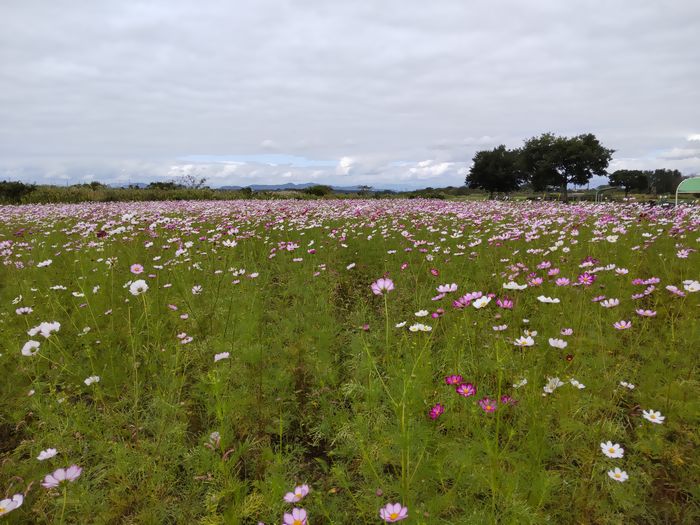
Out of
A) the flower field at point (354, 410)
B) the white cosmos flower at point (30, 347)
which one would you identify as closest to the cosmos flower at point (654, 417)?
the flower field at point (354, 410)

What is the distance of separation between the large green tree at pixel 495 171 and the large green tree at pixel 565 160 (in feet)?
20.9

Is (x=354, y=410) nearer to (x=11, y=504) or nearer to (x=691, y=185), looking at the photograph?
(x=11, y=504)

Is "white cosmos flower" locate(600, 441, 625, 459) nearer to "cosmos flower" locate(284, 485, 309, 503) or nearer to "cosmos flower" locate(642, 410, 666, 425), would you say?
"cosmos flower" locate(642, 410, 666, 425)

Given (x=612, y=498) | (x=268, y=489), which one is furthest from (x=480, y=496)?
(x=268, y=489)

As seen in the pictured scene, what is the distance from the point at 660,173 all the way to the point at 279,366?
12748 cm

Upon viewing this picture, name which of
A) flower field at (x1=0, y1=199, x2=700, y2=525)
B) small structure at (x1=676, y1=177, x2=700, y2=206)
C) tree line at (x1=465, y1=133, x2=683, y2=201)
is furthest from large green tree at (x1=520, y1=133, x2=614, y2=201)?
flower field at (x1=0, y1=199, x2=700, y2=525)

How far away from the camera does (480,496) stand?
2.04 meters

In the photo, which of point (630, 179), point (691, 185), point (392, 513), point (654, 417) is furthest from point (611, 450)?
point (630, 179)

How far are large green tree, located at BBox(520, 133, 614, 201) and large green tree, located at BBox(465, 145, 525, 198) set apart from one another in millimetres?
6383

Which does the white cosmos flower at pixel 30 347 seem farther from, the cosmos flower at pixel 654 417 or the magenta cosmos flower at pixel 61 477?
the cosmos flower at pixel 654 417

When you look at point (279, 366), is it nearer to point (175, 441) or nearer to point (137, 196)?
point (175, 441)

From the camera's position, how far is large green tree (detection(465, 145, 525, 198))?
52.5 metres

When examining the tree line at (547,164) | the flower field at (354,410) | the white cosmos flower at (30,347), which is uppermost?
the tree line at (547,164)

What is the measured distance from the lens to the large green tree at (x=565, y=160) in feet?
136
